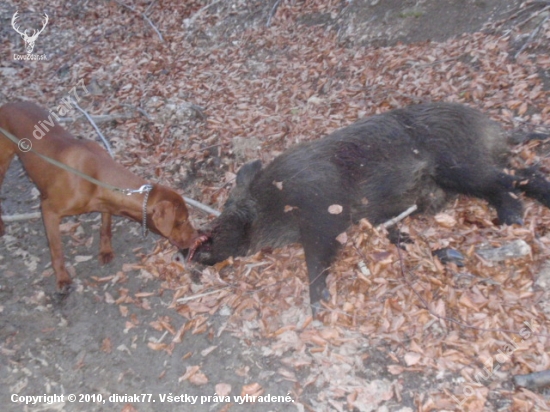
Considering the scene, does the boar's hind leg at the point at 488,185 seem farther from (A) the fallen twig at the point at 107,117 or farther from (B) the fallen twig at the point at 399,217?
(A) the fallen twig at the point at 107,117

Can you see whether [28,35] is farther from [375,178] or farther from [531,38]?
[531,38]

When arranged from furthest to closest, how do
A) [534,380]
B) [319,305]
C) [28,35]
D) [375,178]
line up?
[28,35]
[375,178]
[319,305]
[534,380]

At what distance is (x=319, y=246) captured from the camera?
452cm

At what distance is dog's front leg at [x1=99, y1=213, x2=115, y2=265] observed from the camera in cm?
525

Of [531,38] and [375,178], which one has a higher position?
[531,38]

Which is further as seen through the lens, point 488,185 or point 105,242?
point 105,242

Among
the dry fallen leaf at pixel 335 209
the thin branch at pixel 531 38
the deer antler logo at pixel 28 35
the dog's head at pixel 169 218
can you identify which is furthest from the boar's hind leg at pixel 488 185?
the deer antler logo at pixel 28 35

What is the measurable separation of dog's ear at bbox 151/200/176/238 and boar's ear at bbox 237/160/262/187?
1063mm

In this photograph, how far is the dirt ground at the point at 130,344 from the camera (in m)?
3.72

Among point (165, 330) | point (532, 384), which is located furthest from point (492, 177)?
point (165, 330)

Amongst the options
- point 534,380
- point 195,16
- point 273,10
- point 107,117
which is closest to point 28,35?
point 195,16

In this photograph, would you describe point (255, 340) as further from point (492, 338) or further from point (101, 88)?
point (101, 88)

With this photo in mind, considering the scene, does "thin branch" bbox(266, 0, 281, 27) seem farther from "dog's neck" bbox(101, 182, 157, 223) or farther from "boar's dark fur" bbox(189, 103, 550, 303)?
"dog's neck" bbox(101, 182, 157, 223)

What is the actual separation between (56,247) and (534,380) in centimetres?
437
